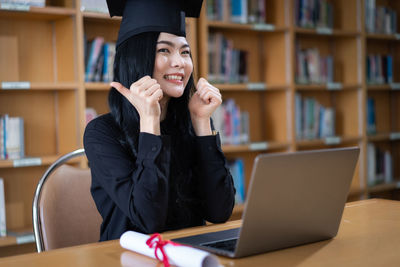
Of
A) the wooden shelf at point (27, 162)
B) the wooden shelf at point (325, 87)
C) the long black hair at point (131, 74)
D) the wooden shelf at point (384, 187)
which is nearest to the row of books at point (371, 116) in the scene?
the wooden shelf at point (325, 87)

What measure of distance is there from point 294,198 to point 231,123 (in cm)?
264

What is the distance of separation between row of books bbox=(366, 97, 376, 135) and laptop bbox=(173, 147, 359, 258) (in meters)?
3.62

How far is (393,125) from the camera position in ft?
16.9

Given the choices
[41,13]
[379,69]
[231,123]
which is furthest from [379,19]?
[41,13]

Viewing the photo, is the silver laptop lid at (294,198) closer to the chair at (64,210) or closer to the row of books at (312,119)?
the chair at (64,210)

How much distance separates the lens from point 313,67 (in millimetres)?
4219

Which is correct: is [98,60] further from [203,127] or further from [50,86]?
[203,127]

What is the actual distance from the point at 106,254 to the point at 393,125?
448 cm

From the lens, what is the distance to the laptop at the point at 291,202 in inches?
40.9

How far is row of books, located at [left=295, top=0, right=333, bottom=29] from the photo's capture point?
406 centimetres

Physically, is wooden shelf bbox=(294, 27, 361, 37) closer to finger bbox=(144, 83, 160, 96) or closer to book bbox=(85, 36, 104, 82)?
book bbox=(85, 36, 104, 82)

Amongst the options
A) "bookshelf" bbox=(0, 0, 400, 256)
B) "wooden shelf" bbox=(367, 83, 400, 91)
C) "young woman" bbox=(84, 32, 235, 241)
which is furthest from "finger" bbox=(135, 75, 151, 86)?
"wooden shelf" bbox=(367, 83, 400, 91)

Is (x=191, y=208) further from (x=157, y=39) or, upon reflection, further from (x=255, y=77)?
(x=255, y=77)

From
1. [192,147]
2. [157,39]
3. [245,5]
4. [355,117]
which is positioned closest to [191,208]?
[192,147]
